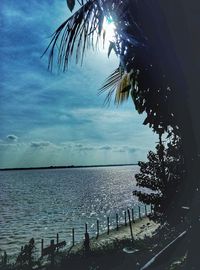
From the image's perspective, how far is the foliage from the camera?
8897mm

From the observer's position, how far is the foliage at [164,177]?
8.90 m

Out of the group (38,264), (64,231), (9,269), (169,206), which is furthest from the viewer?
(64,231)

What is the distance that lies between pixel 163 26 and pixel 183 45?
0.30m

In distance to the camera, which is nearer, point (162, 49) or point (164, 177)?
point (162, 49)

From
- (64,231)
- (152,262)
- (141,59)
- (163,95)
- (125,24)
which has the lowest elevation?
(64,231)

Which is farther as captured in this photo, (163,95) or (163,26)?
(163,95)

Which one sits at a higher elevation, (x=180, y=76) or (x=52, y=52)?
(x=52, y=52)

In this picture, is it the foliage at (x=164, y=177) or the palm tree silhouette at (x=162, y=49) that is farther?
the foliage at (x=164, y=177)

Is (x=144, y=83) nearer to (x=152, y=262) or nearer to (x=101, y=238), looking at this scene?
(x=152, y=262)

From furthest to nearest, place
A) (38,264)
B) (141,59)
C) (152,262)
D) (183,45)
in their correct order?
(38,264), (141,59), (183,45), (152,262)

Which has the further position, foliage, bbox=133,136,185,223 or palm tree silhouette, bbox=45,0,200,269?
foliage, bbox=133,136,185,223

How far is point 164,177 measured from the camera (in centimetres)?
951

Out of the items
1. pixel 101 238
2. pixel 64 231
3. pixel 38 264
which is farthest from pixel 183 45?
pixel 64 231

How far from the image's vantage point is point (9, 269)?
2059 cm
